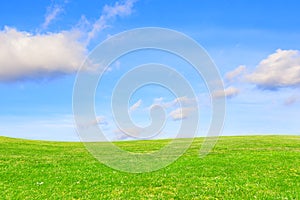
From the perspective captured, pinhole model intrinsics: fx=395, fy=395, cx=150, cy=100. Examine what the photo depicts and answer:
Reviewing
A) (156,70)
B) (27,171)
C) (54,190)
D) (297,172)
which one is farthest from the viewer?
(156,70)

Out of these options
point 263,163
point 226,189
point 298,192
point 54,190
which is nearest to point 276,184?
point 298,192

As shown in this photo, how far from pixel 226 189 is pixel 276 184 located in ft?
Answer: 13.0

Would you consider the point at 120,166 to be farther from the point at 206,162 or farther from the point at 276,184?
the point at 276,184

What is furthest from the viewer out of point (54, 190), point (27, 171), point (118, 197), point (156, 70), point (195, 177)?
point (156, 70)

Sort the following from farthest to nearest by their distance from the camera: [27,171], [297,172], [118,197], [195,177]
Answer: [27,171] < [297,172] < [195,177] < [118,197]

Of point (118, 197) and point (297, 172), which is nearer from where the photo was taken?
point (118, 197)

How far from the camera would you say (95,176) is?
29.3 metres

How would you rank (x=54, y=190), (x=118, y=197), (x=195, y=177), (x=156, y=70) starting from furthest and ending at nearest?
(x=156, y=70), (x=195, y=177), (x=54, y=190), (x=118, y=197)

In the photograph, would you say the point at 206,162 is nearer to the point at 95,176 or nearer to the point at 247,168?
the point at 247,168

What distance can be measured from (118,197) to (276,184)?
1072 centimetres

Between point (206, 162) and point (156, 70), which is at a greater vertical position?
point (156, 70)

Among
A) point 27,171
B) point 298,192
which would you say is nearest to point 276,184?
point 298,192

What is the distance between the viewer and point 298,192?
24.4m

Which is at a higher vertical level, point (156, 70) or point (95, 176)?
point (156, 70)
